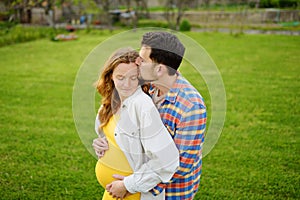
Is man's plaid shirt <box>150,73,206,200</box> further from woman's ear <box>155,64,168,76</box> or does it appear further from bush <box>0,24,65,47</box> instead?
bush <box>0,24,65,47</box>

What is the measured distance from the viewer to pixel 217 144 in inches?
159

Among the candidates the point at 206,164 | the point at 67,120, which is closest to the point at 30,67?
the point at 67,120

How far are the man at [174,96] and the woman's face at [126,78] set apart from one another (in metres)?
0.04

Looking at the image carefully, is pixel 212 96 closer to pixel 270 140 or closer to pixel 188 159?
pixel 188 159

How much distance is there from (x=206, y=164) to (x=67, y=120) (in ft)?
6.89

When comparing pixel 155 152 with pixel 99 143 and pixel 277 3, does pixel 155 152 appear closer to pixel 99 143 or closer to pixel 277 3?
pixel 99 143

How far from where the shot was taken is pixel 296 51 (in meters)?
9.16

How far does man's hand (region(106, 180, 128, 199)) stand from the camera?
157cm

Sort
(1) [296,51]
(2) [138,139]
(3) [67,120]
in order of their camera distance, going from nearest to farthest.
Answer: (2) [138,139] < (3) [67,120] < (1) [296,51]

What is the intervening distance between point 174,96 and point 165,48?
0.22 m

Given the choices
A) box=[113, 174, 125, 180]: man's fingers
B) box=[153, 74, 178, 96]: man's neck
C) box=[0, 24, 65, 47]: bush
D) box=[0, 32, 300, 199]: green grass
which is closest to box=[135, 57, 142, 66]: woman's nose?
box=[153, 74, 178, 96]: man's neck

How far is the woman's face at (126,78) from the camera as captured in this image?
1374mm

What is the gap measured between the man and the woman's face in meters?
0.04

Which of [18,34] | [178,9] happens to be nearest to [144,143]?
[18,34]
